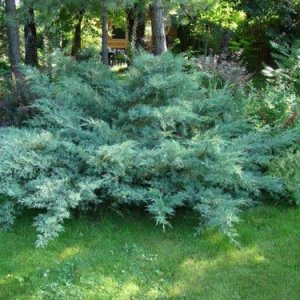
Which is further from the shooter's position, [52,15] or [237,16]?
[237,16]

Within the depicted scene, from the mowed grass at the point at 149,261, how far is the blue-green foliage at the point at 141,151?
15 cm

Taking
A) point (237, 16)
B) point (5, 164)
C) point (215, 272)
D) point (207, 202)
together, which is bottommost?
point (215, 272)

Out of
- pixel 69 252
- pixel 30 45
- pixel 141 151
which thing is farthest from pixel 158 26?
pixel 30 45

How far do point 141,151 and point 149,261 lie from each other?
0.99 meters

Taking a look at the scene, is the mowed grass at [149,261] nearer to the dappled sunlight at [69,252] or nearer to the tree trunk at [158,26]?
the dappled sunlight at [69,252]

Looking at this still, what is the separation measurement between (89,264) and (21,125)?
251cm

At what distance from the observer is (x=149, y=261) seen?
11.3 feet

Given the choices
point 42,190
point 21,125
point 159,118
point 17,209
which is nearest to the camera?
point 42,190

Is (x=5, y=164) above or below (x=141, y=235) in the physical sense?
above

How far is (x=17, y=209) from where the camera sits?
155 inches

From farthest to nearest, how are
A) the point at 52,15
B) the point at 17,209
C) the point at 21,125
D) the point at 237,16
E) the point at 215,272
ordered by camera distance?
the point at 237,16 < the point at 52,15 < the point at 21,125 < the point at 17,209 < the point at 215,272

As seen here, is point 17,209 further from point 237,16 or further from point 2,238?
point 237,16

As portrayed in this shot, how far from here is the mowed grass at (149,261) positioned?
3096 mm

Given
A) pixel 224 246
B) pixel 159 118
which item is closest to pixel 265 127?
pixel 159 118
